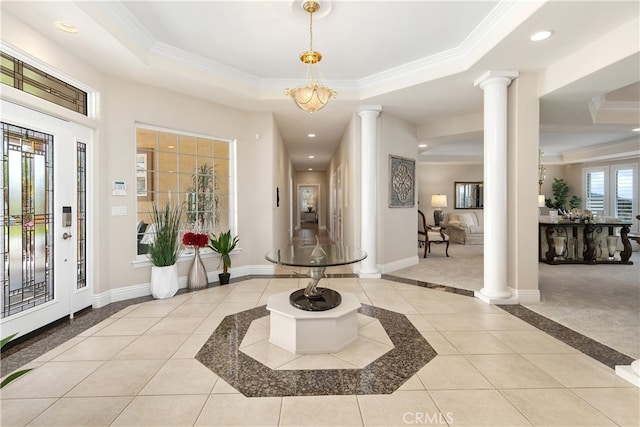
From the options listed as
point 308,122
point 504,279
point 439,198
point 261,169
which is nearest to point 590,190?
point 439,198

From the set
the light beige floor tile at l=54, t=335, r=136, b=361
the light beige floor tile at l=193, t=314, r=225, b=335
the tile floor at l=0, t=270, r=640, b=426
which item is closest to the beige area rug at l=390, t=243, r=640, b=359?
the tile floor at l=0, t=270, r=640, b=426

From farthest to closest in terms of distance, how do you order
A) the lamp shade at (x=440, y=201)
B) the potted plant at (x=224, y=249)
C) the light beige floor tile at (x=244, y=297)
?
the lamp shade at (x=440, y=201), the potted plant at (x=224, y=249), the light beige floor tile at (x=244, y=297)

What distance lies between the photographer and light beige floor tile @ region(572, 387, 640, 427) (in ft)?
5.40

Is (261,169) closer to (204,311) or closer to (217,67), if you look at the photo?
(217,67)

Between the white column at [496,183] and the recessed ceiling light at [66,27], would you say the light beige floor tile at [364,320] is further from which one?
the recessed ceiling light at [66,27]

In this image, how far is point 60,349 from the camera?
2451mm

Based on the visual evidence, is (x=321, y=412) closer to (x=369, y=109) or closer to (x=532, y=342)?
(x=532, y=342)

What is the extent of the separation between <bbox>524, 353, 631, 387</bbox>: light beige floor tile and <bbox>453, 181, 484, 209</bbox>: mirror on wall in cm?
800

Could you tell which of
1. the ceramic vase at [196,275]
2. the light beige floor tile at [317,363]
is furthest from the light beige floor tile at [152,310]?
the light beige floor tile at [317,363]

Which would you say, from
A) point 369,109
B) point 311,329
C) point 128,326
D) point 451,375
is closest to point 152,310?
point 128,326

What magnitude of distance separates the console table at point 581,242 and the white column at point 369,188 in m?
3.66

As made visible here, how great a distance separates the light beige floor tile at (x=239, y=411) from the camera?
1.63 meters

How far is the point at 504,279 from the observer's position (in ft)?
11.7

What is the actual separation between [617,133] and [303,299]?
8350 millimetres
